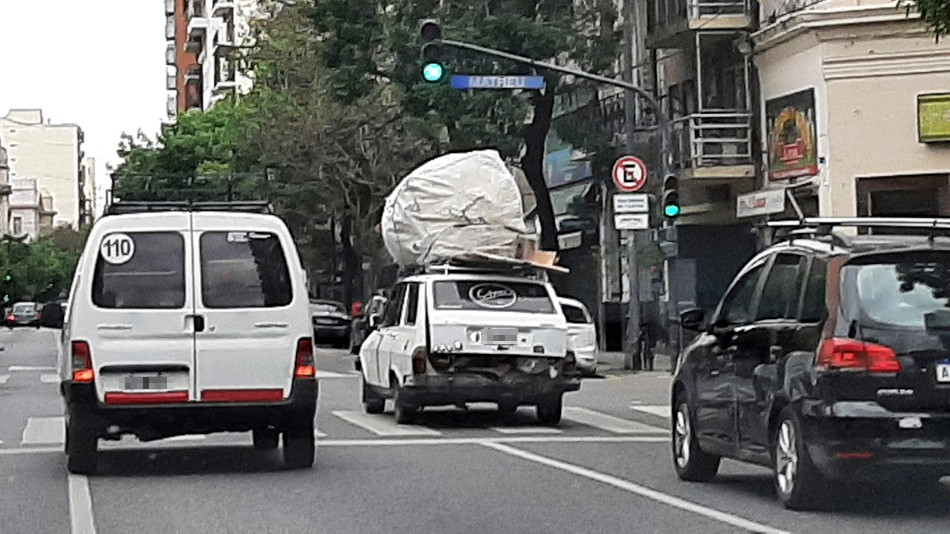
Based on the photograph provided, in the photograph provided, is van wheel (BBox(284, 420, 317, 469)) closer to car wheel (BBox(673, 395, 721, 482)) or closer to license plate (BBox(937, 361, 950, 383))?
car wheel (BBox(673, 395, 721, 482))

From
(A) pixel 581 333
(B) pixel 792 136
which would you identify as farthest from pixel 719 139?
(A) pixel 581 333

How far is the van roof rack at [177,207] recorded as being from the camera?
15.6m

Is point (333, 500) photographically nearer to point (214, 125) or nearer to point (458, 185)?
point (458, 185)

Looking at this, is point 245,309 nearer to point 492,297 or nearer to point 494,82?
point 492,297

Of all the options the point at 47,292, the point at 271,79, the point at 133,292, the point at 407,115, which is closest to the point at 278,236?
the point at 133,292

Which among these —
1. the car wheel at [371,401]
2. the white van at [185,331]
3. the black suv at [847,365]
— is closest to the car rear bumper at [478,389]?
the car wheel at [371,401]

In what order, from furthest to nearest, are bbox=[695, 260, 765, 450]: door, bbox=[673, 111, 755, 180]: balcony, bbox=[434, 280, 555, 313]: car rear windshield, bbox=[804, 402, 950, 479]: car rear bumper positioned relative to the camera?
bbox=[673, 111, 755, 180]: balcony → bbox=[434, 280, 555, 313]: car rear windshield → bbox=[695, 260, 765, 450]: door → bbox=[804, 402, 950, 479]: car rear bumper

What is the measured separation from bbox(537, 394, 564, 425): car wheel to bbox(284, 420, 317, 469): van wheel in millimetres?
5098

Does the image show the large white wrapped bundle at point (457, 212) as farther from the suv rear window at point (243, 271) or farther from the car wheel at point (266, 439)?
the suv rear window at point (243, 271)

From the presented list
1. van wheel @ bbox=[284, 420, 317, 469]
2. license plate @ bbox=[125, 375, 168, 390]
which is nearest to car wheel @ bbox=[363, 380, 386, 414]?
van wheel @ bbox=[284, 420, 317, 469]

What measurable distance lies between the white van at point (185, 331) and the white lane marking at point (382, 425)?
4.51 m

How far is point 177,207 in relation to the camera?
15820 mm

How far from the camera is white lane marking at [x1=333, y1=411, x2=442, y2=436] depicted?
19.6 meters

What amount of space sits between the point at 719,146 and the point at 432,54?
35.8 ft
